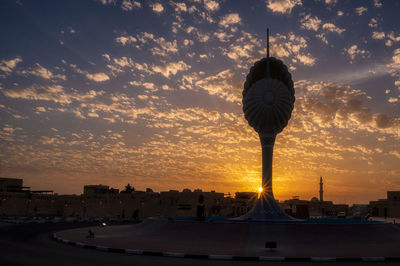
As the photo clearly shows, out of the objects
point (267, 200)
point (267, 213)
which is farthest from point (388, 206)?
point (267, 213)

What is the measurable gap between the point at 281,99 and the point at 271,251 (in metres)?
19.3

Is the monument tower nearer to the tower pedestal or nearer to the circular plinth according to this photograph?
the tower pedestal

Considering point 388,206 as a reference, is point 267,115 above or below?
above

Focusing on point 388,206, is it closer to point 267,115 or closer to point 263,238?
point 267,115

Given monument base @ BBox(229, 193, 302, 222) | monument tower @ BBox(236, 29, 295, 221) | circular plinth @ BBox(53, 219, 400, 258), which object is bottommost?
circular plinth @ BBox(53, 219, 400, 258)

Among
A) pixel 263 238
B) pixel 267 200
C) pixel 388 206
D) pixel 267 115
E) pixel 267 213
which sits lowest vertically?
pixel 263 238

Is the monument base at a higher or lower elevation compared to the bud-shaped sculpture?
lower

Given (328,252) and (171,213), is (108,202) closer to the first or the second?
(171,213)

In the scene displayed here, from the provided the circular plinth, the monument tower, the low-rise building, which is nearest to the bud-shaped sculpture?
the monument tower

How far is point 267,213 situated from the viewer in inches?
1334

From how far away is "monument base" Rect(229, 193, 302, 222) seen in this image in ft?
111

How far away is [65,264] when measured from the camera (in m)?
14.2

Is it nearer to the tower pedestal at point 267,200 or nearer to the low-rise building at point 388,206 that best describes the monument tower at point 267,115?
the tower pedestal at point 267,200

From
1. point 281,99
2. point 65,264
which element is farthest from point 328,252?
point 281,99
